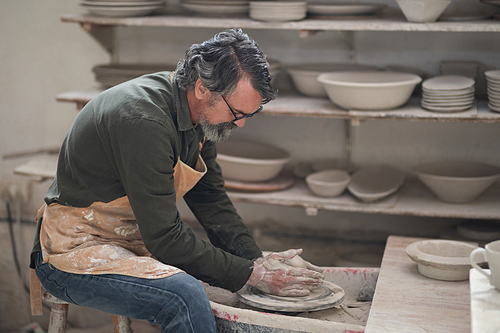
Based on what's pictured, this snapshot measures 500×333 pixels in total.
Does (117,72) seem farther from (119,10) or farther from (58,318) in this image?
(58,318)

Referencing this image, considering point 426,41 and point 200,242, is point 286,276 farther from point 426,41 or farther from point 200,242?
point 426,41

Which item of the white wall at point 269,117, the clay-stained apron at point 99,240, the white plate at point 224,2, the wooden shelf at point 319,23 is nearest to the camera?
the clay-stained apron at point 99,240

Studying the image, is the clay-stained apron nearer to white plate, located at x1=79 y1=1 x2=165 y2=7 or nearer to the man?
the man

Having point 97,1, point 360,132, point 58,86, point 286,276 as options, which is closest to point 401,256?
point 286,276

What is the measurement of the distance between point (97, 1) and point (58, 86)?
0.90 metres

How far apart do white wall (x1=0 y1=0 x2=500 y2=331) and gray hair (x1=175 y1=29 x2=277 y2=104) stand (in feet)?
4.57

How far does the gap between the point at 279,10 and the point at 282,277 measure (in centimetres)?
135

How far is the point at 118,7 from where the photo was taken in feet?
8.80

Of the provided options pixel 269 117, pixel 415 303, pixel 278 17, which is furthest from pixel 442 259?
pixel 269 117

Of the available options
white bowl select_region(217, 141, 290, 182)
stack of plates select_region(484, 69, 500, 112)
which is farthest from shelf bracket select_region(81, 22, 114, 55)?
stack of plates select_region(484, 69, 500, 112)

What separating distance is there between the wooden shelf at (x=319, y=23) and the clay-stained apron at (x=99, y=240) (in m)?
0.97

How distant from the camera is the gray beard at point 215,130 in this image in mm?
1838

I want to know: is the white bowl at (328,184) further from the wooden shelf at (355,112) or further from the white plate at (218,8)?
the white plate at (218,8)

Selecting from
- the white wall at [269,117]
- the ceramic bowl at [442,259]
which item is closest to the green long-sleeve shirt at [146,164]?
the ceramic bowl at [442,259]
